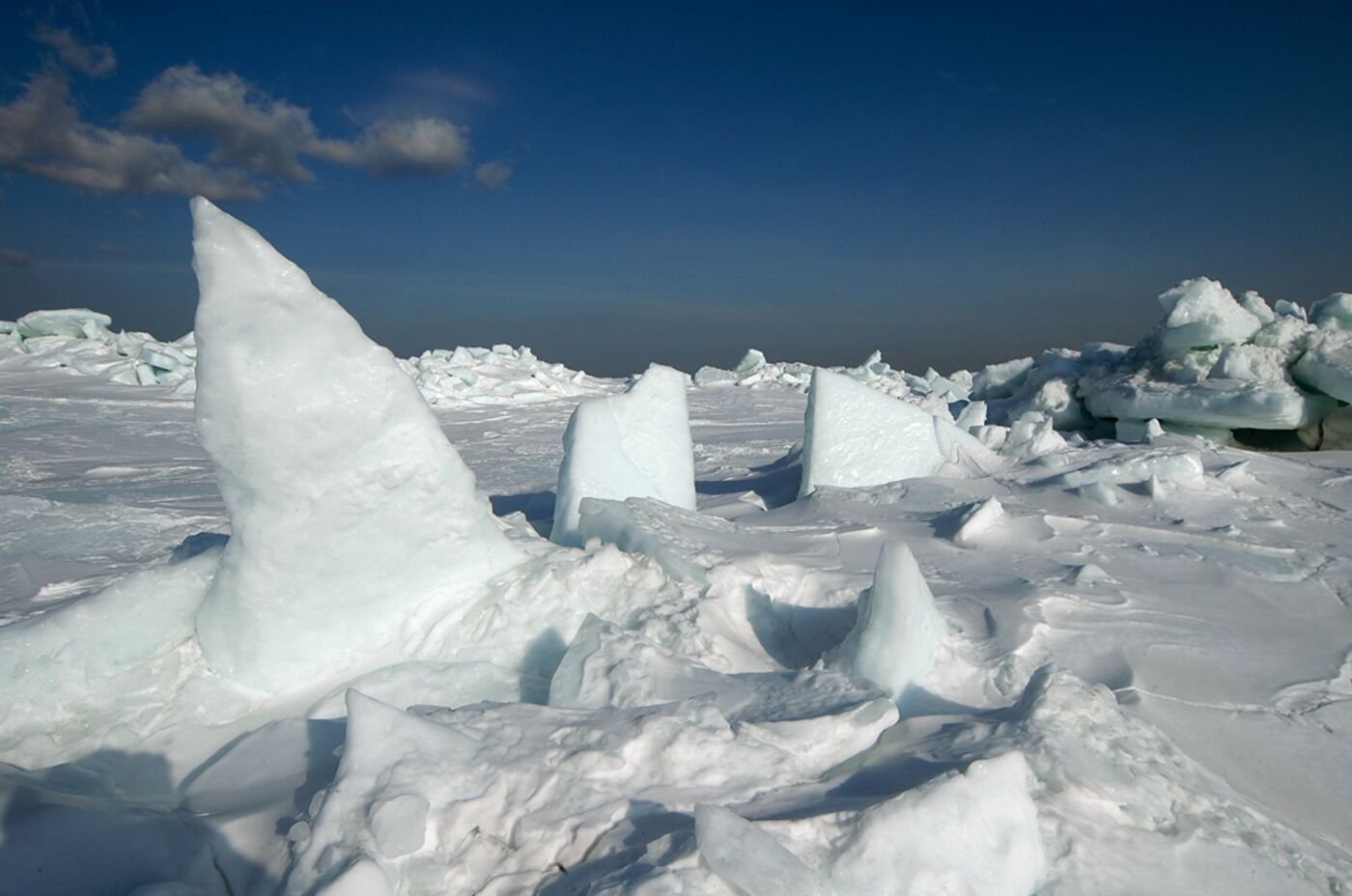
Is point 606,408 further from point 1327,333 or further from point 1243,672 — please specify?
point 1327,333

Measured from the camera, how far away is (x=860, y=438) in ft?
18.7

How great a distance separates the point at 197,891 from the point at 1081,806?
75.6 inches

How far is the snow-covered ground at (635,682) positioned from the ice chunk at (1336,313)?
5735mm

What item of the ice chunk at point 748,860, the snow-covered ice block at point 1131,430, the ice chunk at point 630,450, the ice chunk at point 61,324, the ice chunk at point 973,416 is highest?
the ice chunk at point 61,324

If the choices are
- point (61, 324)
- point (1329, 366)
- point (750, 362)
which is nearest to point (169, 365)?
point (61, 324)

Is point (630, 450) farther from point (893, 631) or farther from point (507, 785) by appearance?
point (507, 785)

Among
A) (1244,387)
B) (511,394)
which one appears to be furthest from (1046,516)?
(511,394)

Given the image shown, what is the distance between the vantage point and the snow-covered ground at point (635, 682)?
5.62 ft

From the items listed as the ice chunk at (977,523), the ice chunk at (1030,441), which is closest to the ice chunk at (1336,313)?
the ice chunk at (1030,441)

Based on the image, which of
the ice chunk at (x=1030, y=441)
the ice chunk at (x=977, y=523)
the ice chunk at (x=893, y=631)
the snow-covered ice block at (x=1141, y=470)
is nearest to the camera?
the ice chunk at (x=893, y=631)

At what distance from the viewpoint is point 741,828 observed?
1.53 meters

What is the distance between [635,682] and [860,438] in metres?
3.67

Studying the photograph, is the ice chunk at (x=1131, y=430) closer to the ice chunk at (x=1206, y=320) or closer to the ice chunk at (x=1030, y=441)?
the ice chunk at (x=1206, y=320)

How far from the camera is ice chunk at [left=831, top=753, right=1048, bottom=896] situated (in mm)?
1531
